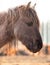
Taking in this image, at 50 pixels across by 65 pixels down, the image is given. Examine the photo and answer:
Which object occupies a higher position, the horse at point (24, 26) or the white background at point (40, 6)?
the white background at point (40, 6)

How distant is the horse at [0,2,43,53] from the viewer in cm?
219

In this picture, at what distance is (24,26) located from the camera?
2.19m

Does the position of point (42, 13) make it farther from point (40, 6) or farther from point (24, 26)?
point (24, 26)

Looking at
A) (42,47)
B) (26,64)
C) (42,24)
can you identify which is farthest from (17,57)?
(42,24)

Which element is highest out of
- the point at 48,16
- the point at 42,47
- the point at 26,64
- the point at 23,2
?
the point at 23,2

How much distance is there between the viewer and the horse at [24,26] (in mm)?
2188

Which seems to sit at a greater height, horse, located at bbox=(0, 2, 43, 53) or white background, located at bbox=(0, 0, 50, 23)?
white background, located at bbox=(0, 0, 50, 23)

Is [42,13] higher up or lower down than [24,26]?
higher up

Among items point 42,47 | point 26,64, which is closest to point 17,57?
point 26,64

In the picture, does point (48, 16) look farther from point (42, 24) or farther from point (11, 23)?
point (11, 23)

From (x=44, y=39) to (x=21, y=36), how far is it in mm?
213

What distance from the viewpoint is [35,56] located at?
7.23ft

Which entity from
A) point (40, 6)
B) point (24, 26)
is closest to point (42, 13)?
point (40, 6)

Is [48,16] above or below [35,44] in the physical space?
above
